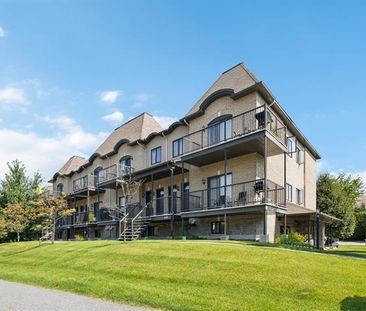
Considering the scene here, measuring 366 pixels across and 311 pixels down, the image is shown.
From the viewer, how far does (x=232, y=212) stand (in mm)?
19562

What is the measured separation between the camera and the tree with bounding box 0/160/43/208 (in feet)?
132

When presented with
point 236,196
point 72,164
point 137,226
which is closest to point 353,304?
point 236,196

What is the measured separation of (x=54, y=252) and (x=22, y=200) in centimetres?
2228

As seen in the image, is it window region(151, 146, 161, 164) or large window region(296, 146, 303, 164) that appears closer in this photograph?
large window region(296, 146, 303, 164)

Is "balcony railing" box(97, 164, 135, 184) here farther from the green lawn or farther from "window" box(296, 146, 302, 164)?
the green lawn

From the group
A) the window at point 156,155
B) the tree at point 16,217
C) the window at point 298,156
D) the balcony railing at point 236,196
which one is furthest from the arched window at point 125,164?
the window at point 298,156

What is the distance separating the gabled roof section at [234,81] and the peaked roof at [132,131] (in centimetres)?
731

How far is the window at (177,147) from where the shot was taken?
27078 millimetres

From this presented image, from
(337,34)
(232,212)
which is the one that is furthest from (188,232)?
(337,34)

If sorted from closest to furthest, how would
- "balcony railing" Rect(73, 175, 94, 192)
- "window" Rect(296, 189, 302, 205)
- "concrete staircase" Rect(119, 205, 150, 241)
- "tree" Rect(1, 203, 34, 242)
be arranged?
"concrete staircase" Rect(119, 205, 150, 241)
"window" Rect(296, 189, 302, 205)
"tree" Rect(1, 203, 34, 242)
"balcony railing" Rect(73, 175, 94, 192)

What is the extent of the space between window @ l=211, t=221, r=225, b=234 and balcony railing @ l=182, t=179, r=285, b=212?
1.04 metres

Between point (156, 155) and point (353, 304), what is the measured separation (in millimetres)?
22451

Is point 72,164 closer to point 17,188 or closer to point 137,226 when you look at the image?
point 17,188

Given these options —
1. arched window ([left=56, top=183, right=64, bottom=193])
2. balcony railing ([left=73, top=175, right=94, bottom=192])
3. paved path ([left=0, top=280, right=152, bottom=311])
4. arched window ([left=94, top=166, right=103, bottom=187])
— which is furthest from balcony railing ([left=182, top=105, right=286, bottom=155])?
arched window ([left=56, top=183, right=64, bottom=193])
